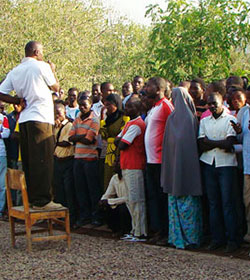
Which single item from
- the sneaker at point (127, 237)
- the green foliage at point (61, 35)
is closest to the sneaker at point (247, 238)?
the sneaker at point (127, 237)

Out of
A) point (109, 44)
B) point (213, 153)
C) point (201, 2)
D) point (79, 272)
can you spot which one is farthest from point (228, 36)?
point (109, 44)

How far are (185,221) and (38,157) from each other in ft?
6.73

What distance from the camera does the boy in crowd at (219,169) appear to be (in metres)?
6.39

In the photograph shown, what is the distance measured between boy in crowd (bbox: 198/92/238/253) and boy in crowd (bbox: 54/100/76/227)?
2.91 meters

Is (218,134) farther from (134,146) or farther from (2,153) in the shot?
(2,153)

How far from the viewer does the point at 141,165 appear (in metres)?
7.43

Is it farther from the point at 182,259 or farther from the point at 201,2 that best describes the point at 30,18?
the point at 182,259

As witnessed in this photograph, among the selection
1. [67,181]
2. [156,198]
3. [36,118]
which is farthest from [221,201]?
[67,181]

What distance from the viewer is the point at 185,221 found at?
6723 mm

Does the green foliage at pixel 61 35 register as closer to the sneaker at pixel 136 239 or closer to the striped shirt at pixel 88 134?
the striped shirt at pixel 88 134

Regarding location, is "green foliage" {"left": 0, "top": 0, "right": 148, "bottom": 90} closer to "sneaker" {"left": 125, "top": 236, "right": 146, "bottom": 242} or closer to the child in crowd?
the child in crowd

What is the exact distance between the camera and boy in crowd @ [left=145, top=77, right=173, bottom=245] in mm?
7191

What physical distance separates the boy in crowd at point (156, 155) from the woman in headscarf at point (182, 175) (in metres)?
0.27

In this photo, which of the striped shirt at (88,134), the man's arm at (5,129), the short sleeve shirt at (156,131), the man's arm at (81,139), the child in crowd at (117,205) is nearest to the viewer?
the short sleeve shirt at (156,131)
